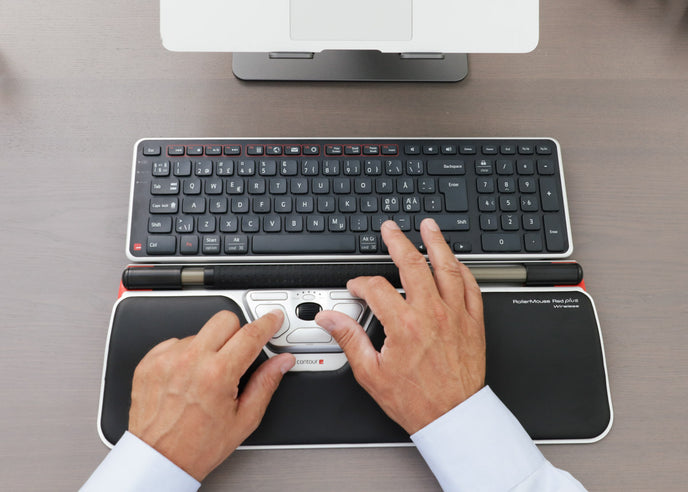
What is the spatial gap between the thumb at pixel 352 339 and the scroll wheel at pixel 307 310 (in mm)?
23

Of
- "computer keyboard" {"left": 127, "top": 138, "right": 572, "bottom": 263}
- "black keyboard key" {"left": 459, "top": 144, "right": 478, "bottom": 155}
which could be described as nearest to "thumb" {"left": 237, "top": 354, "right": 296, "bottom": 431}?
"computer keyboard" {"left": 127, "top": 138, "right": 572, "bottom": 263}

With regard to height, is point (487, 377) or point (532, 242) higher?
point (532, 242)

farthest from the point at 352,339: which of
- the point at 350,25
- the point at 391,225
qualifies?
the point at 350,25

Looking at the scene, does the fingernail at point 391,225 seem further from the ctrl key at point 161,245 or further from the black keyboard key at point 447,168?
the ctrl key at point 161,245

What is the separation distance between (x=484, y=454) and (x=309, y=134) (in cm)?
43

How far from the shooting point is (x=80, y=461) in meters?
0.49

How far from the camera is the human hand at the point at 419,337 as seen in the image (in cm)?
47

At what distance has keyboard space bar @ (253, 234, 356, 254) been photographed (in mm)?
533

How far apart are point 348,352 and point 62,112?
0.49 m

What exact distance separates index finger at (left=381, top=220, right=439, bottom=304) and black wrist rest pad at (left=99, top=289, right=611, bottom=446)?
62 millimetres

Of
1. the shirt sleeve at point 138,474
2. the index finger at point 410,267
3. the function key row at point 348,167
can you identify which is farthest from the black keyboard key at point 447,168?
the shirt sleeve at point 138,474

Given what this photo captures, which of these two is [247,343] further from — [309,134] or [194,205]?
[309,134]

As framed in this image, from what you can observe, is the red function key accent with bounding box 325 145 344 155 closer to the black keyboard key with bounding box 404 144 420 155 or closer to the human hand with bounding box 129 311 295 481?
the black keyboard key with bounding box 404 144 420 155

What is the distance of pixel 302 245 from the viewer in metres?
0.54
